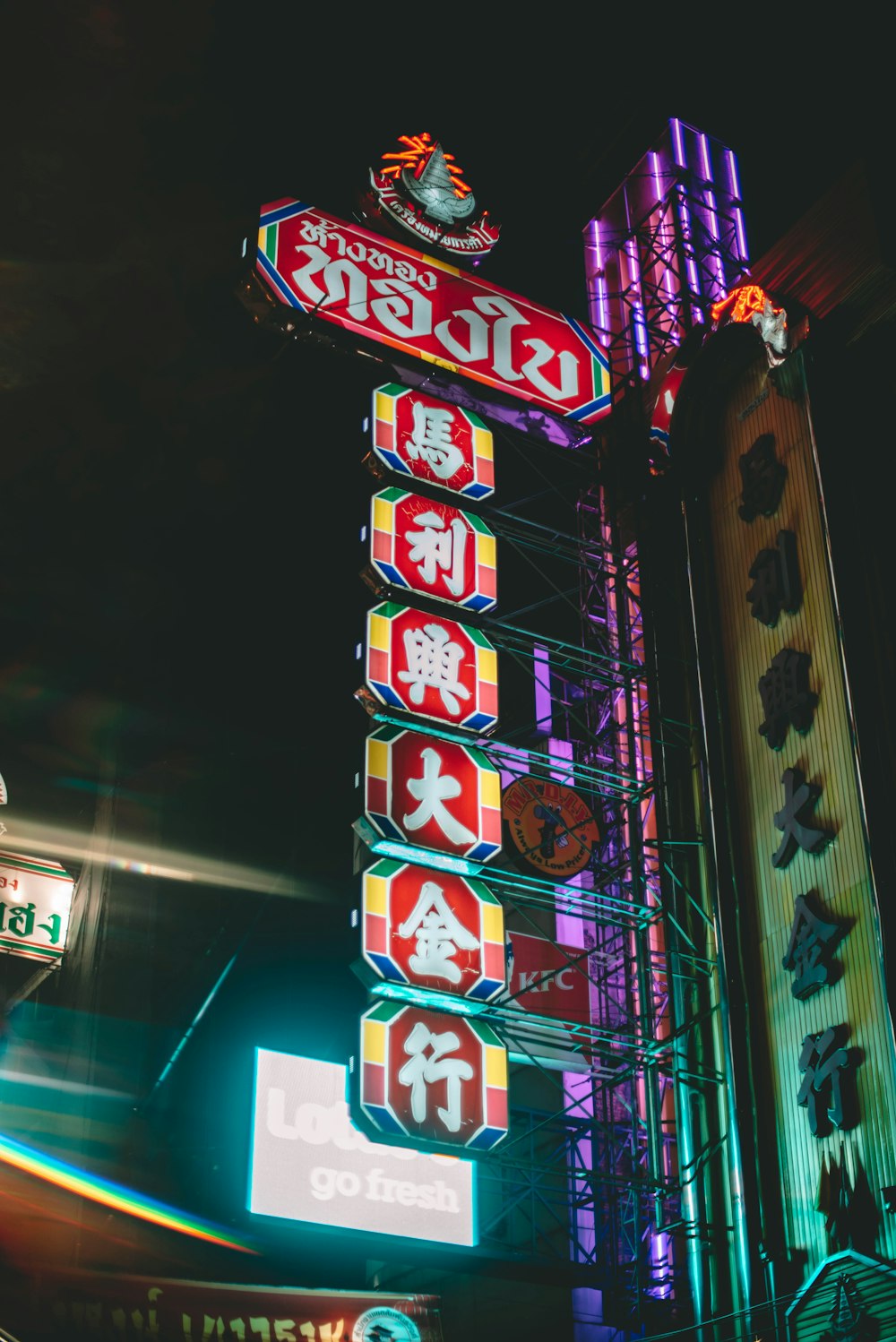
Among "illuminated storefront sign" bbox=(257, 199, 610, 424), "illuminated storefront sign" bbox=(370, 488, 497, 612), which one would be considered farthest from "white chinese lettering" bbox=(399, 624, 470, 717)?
"illuminated storefront sign" bbox=(257, 199, 610, 424)

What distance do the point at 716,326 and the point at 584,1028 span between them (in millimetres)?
8076

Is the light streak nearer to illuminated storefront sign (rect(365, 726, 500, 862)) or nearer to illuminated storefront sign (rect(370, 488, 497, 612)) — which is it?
illuminated storefront sign (rect(365, 726, 500, 862))

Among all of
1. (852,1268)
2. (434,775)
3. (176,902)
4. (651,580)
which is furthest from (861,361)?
(176,902)

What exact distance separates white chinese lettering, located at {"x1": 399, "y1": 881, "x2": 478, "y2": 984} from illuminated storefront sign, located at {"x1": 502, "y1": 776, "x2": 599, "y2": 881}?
2.57 meters

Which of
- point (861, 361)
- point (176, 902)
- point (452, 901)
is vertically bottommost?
point (452, 901)

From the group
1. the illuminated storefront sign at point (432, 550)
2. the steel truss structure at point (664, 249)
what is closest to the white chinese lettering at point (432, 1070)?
the illuminated storefront sign at point (432, 550)

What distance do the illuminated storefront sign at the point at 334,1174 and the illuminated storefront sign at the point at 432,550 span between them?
17.8ft

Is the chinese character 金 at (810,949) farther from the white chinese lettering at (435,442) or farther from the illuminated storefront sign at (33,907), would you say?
the illuminated storefront sign at (33,907)

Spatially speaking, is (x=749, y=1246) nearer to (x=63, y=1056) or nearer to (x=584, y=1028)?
(x=584, y=1028)

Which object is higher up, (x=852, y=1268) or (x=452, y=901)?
(x=452, y=901)

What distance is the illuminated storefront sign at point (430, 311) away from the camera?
15453 mm

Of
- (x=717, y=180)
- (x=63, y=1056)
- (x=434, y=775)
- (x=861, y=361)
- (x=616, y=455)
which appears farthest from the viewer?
(x=63, y=1056)

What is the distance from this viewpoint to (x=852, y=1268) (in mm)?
10180

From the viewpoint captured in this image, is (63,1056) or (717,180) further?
(63,1056)
